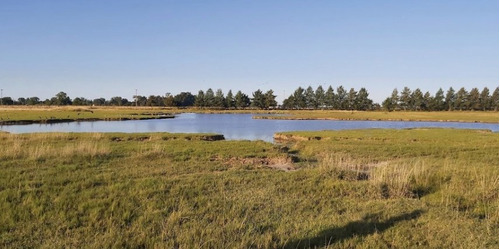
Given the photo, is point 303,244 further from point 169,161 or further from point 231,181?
point 169,161

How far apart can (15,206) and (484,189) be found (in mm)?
12441

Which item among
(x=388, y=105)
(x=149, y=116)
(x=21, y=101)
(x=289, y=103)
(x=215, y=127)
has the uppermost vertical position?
(x=21, y=101)

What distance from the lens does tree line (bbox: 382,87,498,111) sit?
134000mm

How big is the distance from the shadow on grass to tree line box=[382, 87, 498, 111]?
5408 inches

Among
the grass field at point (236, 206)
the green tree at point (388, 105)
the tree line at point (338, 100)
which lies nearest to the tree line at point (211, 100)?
the tree line at point (338, 100)

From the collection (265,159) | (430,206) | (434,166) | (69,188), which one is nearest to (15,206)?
(69,188)

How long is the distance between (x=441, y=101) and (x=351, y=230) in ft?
480

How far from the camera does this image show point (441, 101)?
138 metres

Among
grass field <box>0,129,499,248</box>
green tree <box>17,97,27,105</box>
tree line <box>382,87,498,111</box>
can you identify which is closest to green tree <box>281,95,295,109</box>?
tree line <box>382,87,498,111</box>

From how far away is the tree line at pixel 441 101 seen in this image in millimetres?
134000

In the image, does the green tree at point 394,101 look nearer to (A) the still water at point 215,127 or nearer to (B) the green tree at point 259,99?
(B) the green tree at point 259,99

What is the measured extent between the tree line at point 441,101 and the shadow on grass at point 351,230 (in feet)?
451

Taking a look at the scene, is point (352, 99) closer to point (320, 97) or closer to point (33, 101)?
point (320, 97)

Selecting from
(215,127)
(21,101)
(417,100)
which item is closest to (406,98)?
(417,100)
